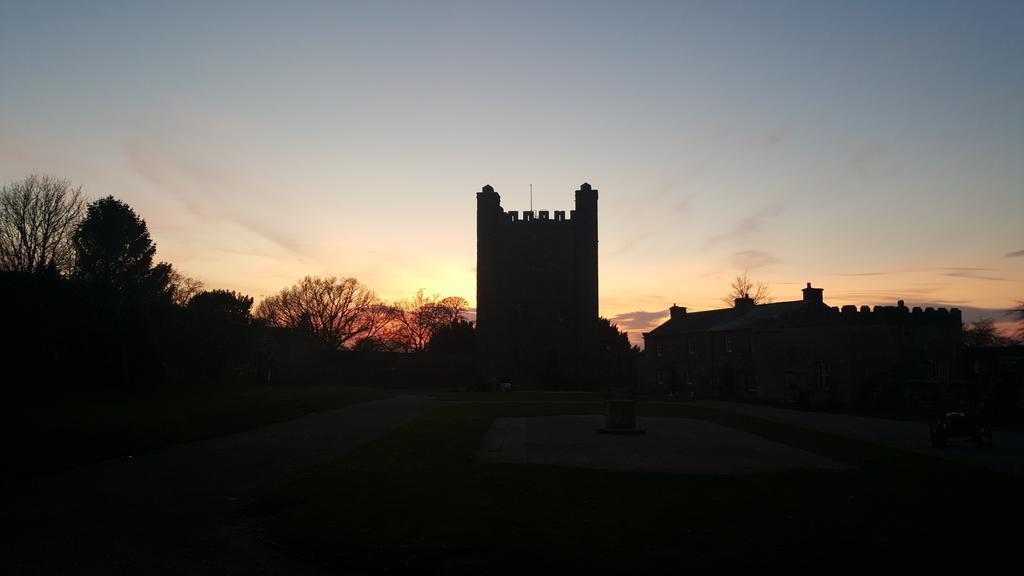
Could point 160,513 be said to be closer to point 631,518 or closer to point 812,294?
point 631,518

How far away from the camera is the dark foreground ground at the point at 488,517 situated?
761 centimetres

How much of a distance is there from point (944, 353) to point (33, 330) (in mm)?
48304

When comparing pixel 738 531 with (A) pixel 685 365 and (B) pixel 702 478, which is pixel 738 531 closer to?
(B) pixel 702 478

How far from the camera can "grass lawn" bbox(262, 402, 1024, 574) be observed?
763cm

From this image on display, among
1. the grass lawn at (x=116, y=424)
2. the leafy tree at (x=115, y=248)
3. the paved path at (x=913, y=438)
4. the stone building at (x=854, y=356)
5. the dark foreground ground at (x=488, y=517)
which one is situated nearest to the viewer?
the dark foreground ground at (x=488, y=517)

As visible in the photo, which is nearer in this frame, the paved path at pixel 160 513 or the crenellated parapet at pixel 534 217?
the paved path at pixel 160 513

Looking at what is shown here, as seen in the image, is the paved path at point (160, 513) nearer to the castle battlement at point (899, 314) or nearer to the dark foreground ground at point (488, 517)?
the dark foreground ground at point (488, 517)

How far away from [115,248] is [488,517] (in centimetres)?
4252

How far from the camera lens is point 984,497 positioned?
36.5 feet

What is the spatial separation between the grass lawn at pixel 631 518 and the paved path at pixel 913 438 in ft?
7.09

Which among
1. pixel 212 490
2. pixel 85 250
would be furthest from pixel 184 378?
pixel 212 490

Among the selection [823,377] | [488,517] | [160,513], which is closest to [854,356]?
[823,377]

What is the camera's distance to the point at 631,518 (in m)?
9.44

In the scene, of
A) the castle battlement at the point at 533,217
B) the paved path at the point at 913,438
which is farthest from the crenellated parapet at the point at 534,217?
the paved path at the point at 913,438
